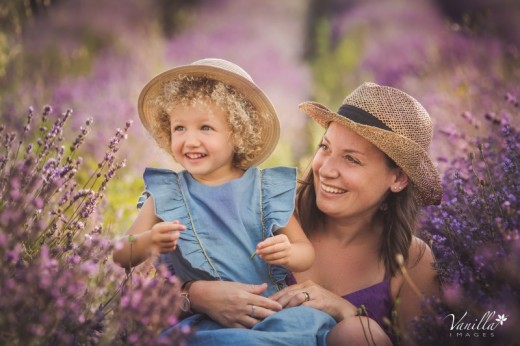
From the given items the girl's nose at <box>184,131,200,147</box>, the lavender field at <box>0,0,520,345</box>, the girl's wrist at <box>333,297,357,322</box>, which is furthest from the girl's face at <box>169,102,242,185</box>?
the girl's wrist at <box>333,297,357,322</box>

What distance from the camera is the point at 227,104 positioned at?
2426 millimetres

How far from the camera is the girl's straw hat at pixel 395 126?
2432 millimetres

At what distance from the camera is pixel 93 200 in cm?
226

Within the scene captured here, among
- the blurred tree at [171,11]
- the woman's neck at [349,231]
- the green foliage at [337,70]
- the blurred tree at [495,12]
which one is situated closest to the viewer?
the woman's neck at [349,231]

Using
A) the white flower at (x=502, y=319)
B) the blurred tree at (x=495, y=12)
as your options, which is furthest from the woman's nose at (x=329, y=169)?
the blurred tree at (x=495, y=12)

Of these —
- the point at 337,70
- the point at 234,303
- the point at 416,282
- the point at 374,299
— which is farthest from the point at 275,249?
the point at 337,70

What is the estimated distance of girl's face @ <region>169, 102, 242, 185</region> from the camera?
2.33 metres

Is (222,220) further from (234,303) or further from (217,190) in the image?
(234,303)

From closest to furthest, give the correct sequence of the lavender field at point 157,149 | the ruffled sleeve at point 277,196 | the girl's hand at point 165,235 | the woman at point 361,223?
1. the lavender field at point 157,149
2. the girl's hand at point 165,235
3. the woman at point 361,223
4. the ruffled sleeve at point 277,196

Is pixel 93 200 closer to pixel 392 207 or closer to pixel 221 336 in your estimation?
pixel 221 336

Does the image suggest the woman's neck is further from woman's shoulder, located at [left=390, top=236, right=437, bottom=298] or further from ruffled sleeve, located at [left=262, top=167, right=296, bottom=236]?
ruffled sleeve, located at [left=262, top=167, right=296, bottom=236]

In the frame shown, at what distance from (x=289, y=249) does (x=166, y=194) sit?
1.83 ft

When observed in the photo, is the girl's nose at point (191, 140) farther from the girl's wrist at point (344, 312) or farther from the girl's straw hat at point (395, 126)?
the girl's wrist at point (344, 312)

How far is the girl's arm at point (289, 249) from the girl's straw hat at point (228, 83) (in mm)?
376
